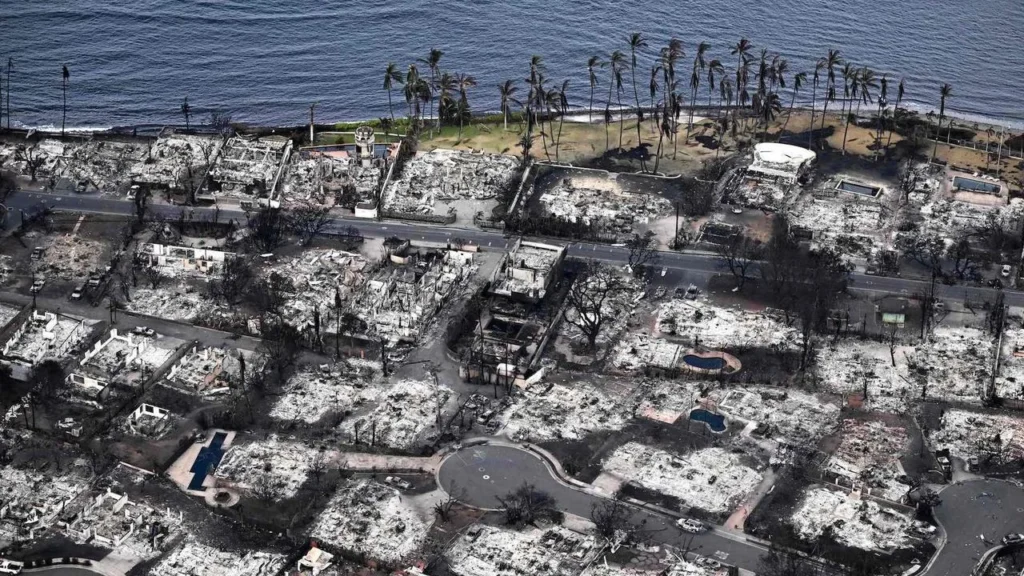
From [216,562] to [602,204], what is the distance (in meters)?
65.7

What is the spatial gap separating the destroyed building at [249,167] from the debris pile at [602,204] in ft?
93.7

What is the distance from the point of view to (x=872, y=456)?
124m

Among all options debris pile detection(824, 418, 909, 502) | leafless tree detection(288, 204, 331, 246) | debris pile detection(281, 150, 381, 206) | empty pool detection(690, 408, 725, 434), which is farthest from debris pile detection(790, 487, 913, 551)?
debris pile detection(281, 150, 381, 206)

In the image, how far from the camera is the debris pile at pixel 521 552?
112 m

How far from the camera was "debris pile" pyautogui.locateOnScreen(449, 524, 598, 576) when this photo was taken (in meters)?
112

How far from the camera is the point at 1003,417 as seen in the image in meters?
130

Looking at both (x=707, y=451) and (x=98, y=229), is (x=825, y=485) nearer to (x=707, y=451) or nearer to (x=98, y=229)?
(x=707, y=451)

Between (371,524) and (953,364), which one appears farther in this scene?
(953,364)

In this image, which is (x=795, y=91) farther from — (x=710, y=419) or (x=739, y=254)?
(x=710, y=419)

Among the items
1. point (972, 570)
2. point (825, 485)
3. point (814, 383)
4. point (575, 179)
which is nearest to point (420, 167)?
point (575, 179)

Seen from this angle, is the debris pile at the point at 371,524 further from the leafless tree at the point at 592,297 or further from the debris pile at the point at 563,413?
the leafless tree at the point at 592,297

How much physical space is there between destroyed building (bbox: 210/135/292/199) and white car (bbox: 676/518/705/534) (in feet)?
215

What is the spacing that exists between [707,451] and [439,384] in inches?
928

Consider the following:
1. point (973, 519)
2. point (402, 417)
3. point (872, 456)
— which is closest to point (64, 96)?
point (402, 417)
